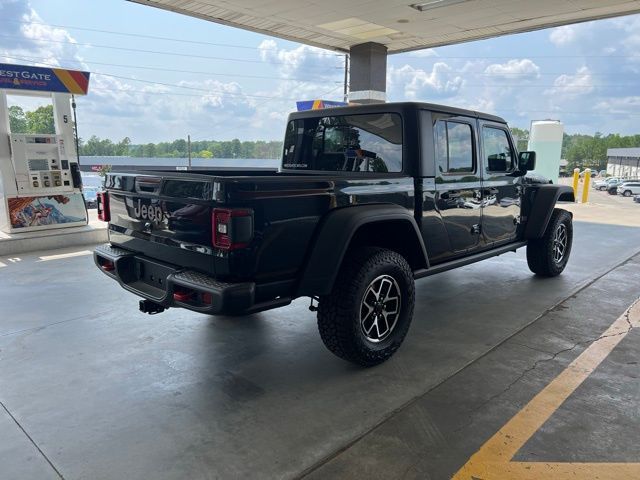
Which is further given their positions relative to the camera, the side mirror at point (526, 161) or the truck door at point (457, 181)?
the side mirror at point (526, 161)

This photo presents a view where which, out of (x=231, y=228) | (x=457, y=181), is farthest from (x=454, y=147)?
(x=231, y=228)

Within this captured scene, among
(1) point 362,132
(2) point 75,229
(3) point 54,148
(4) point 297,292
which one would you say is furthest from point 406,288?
(3) point 54,148

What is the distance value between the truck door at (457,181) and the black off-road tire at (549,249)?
4.71ft

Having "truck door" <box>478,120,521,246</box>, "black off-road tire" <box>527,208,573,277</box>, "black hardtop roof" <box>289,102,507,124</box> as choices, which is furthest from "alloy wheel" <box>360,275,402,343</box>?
"black off-road tire" <box>527,208,573,277</box>

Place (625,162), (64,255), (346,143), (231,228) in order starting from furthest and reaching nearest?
(625,162)
(64,255)
(346,143)
(231,228)

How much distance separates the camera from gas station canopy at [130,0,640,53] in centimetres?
884

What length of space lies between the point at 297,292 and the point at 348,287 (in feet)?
1.13

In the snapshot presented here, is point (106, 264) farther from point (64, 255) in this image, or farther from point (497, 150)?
point (64, 255)

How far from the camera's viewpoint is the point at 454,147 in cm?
391

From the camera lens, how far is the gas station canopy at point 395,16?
884 centimetres

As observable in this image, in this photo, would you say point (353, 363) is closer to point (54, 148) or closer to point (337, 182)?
point (337, 182)

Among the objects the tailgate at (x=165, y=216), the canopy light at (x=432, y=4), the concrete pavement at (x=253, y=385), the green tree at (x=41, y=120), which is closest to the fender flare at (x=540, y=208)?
the concrete pavement at (x=253, y=385)

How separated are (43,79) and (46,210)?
1.95 meters

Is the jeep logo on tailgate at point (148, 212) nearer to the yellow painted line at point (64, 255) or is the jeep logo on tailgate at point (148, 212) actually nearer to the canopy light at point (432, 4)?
the yellow painted line at point (64, 255)
